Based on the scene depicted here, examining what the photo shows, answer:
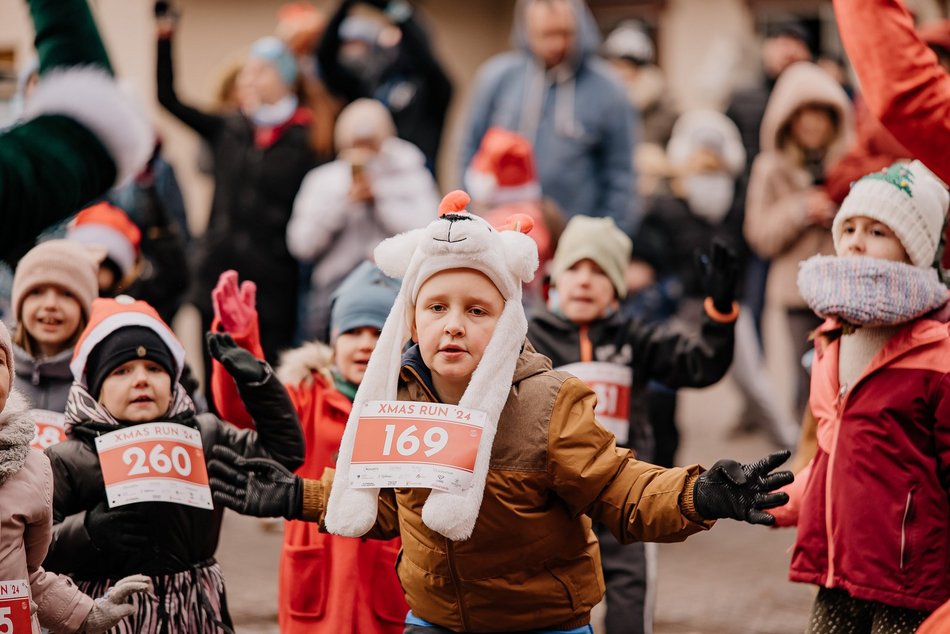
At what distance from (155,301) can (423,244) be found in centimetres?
355

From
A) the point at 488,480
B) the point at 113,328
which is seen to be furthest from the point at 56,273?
the point at 488,480

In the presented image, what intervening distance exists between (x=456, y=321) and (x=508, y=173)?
4.57 meters

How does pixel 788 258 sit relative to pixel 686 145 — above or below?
below

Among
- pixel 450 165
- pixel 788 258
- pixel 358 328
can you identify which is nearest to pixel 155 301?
pixel 358 328

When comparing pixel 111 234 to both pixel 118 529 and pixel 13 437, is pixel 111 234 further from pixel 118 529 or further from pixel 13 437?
pixel 13 437

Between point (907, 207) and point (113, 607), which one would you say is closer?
point (113, 607)

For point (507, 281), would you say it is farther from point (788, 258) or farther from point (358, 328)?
point (788, 258)

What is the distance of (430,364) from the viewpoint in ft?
14.1

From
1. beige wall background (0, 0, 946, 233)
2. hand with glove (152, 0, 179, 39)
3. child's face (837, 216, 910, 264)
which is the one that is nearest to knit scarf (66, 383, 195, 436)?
child's face (837, 216, 910, 264)

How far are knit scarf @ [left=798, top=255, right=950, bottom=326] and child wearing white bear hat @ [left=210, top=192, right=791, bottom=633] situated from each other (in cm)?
95

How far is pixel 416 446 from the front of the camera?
13.8 ft

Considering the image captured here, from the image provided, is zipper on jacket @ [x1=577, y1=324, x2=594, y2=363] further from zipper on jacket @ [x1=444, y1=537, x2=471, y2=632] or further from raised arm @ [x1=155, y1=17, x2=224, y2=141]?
raised arm @ [x1=155, y1=17, x2=224, y2=141]

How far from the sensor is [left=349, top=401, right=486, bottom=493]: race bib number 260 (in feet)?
13.6

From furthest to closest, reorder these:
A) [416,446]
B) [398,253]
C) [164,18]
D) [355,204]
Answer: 1. [164,18]
2. [355,204]
3. [398,253]
4. [416,446]
